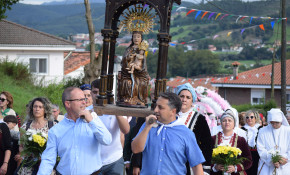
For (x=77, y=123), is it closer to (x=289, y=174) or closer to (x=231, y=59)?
(x=289, y=174)

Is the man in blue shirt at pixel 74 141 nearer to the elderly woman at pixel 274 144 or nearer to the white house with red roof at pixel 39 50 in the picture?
the elderly woman at pixel 274 144

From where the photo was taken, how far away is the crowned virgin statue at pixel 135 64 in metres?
8.05

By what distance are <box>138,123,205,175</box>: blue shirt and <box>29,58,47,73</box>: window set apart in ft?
103

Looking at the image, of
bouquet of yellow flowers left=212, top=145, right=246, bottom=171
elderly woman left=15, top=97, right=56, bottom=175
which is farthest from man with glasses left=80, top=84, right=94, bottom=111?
bouquet of yellow flowers left=212, top=145, right=246, bottom=171

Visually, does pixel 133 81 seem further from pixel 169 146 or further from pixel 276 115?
pixel 276 115

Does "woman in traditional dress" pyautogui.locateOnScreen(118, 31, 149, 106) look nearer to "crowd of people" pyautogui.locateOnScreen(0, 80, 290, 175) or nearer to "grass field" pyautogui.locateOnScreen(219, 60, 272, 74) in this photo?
"crowd of people" pyautogui.locateOnScreen(0, 80, 290, 175)

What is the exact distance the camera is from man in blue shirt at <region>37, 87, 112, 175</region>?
5801mm

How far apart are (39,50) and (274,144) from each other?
91.8 ft

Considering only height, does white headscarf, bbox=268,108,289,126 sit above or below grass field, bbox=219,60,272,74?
below

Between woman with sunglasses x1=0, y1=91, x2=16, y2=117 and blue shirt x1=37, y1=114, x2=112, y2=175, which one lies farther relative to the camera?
woman with sunglasses x1=0, y1=91, x2=16, y2=117

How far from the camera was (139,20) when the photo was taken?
809 cm

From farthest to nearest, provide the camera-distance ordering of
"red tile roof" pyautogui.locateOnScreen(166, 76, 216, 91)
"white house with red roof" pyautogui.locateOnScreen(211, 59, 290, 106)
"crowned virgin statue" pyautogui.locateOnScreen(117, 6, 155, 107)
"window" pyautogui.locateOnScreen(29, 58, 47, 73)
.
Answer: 1. "white house with red roof" pyautogui.locateOnScreen(211, 59, 290, 106)
2. "window" pyautogui.locateOnScreen(29, 58, 47, 73)
3. "red tile roof" pyautogui.locateOnScreen(166, 76, 216, 91)
4. "crowned virgin statue" pyautogui.locateOnScreen(117, 6, 155, 107)

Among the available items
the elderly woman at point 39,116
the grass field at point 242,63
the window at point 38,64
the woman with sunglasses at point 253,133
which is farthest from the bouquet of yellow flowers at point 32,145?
the grass field at point 242,63

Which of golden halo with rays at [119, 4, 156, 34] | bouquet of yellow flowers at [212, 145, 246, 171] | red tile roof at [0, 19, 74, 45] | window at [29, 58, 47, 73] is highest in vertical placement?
red tile roof at [0, 19, 74, 45]
